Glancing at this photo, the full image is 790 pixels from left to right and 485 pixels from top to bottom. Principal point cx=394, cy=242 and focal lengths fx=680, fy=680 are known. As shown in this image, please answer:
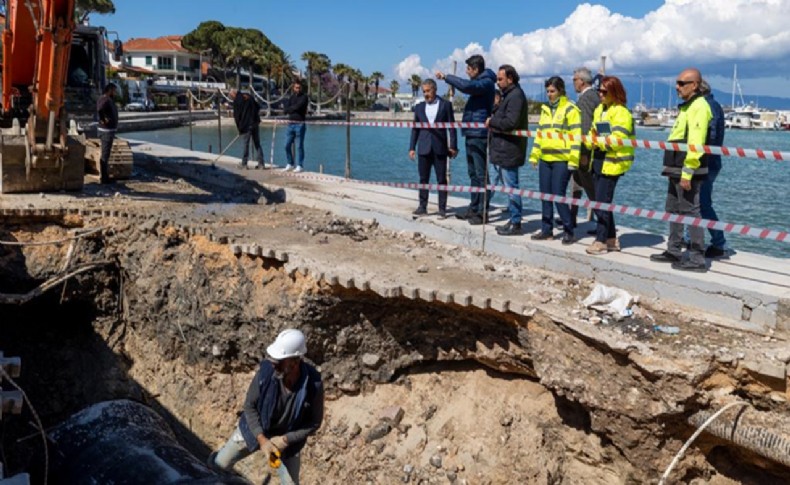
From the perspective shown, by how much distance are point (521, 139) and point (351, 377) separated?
3404 mm

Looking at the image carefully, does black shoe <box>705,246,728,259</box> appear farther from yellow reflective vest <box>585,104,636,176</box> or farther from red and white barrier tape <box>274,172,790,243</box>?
yellow reflective vest <box>585,104,636,176</box>

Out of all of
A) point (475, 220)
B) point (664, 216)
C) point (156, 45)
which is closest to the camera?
point (664, 216)

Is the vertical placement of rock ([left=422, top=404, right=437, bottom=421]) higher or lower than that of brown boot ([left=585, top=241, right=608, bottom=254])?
lower

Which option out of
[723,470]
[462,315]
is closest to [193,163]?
[462,315]

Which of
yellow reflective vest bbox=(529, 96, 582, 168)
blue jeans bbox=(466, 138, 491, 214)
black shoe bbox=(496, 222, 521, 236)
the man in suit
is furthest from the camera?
the man in suit

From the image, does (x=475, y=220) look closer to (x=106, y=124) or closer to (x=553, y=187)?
(x=553, y=187)

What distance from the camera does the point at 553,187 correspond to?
24.7ft

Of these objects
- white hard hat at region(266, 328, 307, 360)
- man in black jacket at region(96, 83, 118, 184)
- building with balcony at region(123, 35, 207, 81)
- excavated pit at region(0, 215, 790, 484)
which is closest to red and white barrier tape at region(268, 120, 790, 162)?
excavated pit at region(0, 215, 790, 484)

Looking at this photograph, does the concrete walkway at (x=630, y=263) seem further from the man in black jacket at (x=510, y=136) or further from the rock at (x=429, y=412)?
the rock at (x=429, y=412)

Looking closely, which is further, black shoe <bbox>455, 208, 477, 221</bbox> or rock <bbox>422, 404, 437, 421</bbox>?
black shoe <bbox>455, 208, 477, 221</bbox>

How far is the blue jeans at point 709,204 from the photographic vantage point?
6389mm

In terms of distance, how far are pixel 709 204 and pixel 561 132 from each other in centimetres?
167

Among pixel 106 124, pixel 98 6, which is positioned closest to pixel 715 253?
pixel 106 124

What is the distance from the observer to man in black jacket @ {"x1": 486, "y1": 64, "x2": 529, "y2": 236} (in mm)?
7707
